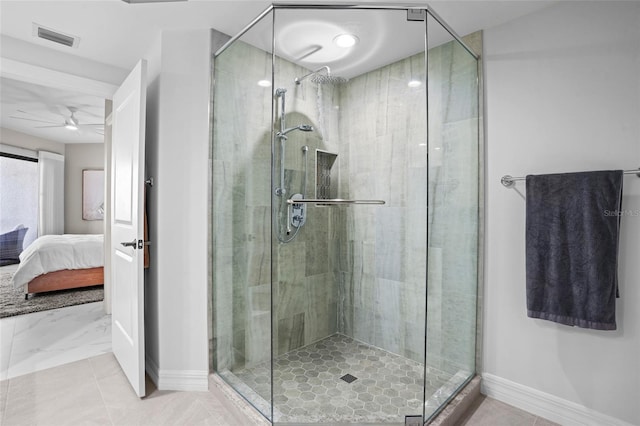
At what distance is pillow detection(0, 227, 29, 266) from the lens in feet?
18.4


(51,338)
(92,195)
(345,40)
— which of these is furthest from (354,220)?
(92,195)

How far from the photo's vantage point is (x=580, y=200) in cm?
170

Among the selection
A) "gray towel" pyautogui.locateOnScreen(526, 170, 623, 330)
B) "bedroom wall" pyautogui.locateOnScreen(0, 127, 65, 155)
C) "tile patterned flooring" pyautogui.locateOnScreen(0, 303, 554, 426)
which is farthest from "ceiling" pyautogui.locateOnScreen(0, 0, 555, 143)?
"bedroom wall" pyautogui.locateOnScreen(0, 127, 65, 155)

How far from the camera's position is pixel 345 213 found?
2.25 meters

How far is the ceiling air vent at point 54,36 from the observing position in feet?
6.90

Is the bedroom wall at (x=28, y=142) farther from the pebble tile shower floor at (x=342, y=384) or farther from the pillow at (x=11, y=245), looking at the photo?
the pebble tile shower floor at (x=342, y=384)

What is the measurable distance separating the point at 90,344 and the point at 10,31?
92.0 inches

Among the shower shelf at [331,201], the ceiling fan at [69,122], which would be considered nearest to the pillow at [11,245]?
the ceiling fan at [69,122]

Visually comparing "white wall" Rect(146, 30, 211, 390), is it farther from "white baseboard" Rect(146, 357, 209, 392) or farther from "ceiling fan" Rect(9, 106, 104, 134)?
"ceiling fan" Rect(9, 106, 104, 134)

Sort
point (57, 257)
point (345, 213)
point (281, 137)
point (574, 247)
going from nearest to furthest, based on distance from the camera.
Answer: point (574, 247) < point (281, 137) < point (345, 213) < point (57, 257)

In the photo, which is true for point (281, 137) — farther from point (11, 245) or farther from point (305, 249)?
point (11, 245)

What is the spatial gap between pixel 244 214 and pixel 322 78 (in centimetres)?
91

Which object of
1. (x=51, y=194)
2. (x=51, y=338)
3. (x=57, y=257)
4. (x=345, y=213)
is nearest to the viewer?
(x=345, y=213)

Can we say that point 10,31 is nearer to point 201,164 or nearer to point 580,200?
point 201,164
